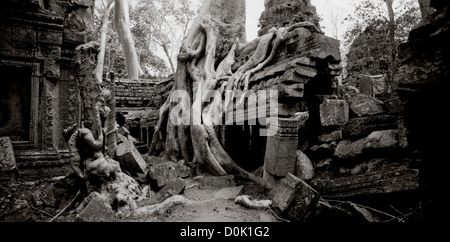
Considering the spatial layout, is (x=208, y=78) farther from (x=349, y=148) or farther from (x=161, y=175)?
(x=349, y=148)

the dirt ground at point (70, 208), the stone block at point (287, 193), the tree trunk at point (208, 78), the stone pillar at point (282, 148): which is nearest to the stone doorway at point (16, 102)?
the dirt ground at point (70, 208)

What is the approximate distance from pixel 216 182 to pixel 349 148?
216 centimetres

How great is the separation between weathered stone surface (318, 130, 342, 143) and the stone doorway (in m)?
4.69

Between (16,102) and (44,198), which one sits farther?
(16,102)

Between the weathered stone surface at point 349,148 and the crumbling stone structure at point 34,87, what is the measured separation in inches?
169

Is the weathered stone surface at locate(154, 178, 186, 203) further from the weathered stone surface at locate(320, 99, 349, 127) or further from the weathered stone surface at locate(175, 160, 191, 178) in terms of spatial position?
the weathered stone surface at locate(320, 99, 349, 127)

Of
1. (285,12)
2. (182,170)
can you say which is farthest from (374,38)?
(182,170)

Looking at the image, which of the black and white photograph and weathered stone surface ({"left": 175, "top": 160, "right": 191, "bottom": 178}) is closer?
the black and white photograph

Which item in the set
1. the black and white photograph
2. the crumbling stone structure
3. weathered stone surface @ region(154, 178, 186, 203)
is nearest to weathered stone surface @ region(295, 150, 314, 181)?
the black and white photograph

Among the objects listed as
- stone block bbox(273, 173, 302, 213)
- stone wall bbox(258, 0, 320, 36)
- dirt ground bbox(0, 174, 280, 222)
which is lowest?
dirt ground bbox(0, 174, 280, 222)

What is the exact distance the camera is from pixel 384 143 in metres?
3.77

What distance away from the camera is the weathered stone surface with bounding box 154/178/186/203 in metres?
4.05

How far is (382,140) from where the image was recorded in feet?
12.5
